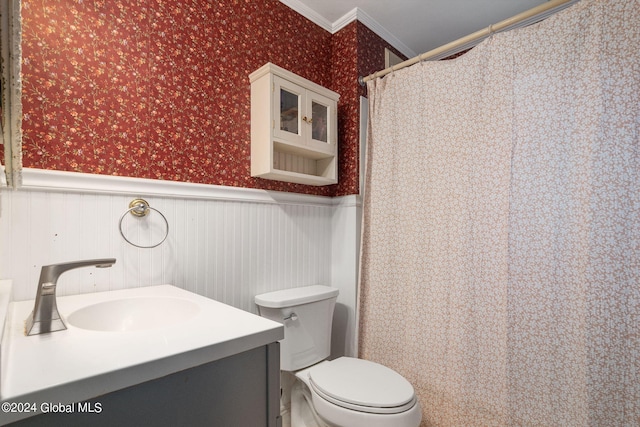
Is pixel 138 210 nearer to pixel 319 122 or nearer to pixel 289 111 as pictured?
pixel 289 111

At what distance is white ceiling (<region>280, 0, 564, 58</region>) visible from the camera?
1835mm

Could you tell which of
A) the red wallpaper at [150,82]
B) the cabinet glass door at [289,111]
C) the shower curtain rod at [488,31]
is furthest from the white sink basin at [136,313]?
the shower curtain rod at [488,31]

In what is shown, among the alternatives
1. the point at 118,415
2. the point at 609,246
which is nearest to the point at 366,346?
the point at 609,246

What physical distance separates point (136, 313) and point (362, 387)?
88 centimetres

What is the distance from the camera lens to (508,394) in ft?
4.50

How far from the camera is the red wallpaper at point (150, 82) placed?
108 cm

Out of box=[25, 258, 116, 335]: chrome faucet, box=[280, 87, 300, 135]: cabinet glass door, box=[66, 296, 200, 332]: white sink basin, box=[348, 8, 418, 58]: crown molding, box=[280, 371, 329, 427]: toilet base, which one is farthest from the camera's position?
box=[348, 8, 418, 58]: crown molding

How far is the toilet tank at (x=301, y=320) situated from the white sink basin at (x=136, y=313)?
0.52m

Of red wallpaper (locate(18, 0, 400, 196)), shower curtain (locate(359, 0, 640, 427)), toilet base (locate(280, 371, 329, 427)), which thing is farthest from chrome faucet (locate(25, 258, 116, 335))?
shower curtain (locate(359, 0, 640, 427))

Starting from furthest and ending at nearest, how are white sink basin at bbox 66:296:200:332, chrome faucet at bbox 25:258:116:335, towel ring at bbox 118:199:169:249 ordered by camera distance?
1. towel ring at bbox 118:199:169:249
2. white sink basin at bbox 66:296:200:332
3. chrome faucet at bbox 25:258:116:335

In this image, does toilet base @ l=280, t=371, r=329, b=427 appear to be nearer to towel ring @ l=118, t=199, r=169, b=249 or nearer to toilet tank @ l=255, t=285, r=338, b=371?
toilet tank @ l=255, t=285, r=338, b=371

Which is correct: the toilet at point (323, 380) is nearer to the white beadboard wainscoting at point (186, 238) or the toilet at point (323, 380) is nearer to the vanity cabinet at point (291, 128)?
the white beadboard wainscoting at point (186, 238)

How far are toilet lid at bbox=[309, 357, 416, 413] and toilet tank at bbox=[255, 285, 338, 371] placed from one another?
15 centimetres

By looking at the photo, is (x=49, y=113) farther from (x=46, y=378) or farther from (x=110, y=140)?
(x=46, y=378)
